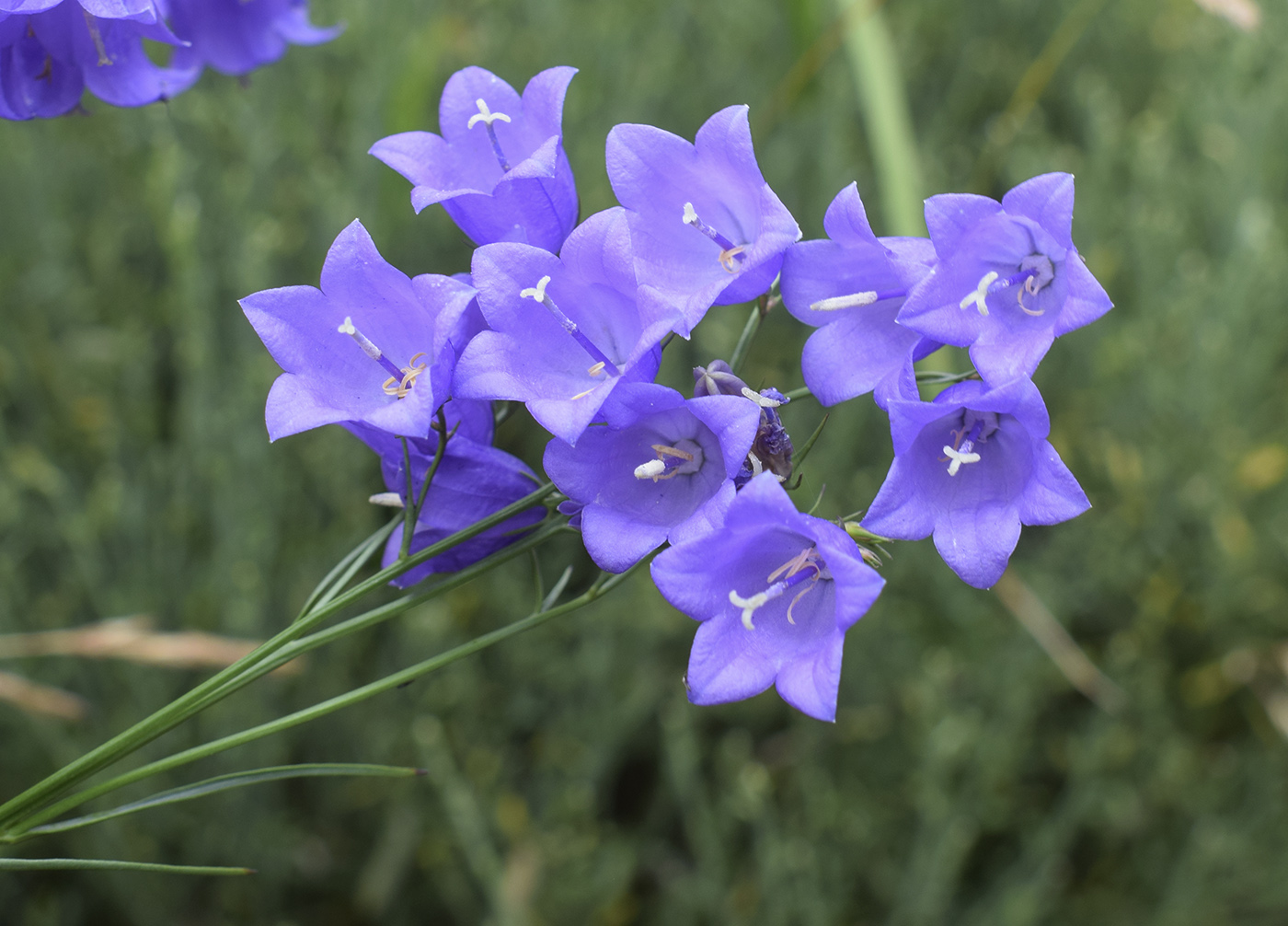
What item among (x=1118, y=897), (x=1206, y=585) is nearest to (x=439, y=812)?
(x=1118, y=897)

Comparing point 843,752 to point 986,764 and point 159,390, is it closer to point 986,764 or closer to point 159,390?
point 986,764

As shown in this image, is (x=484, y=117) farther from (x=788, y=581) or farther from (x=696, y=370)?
(x=788, y=581)

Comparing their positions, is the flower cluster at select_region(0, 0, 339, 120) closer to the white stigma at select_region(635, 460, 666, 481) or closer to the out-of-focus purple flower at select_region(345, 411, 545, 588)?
the out-of-focus purple flower at select_region(345, 411, 545, 588)

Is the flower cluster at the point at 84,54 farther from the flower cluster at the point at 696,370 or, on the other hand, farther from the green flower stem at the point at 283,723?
the green flower stem at the point at 283,723

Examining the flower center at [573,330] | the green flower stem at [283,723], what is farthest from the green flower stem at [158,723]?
the flower center at [573,330]

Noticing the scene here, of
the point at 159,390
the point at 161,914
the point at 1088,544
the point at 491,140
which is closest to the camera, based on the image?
the point at 491,140
